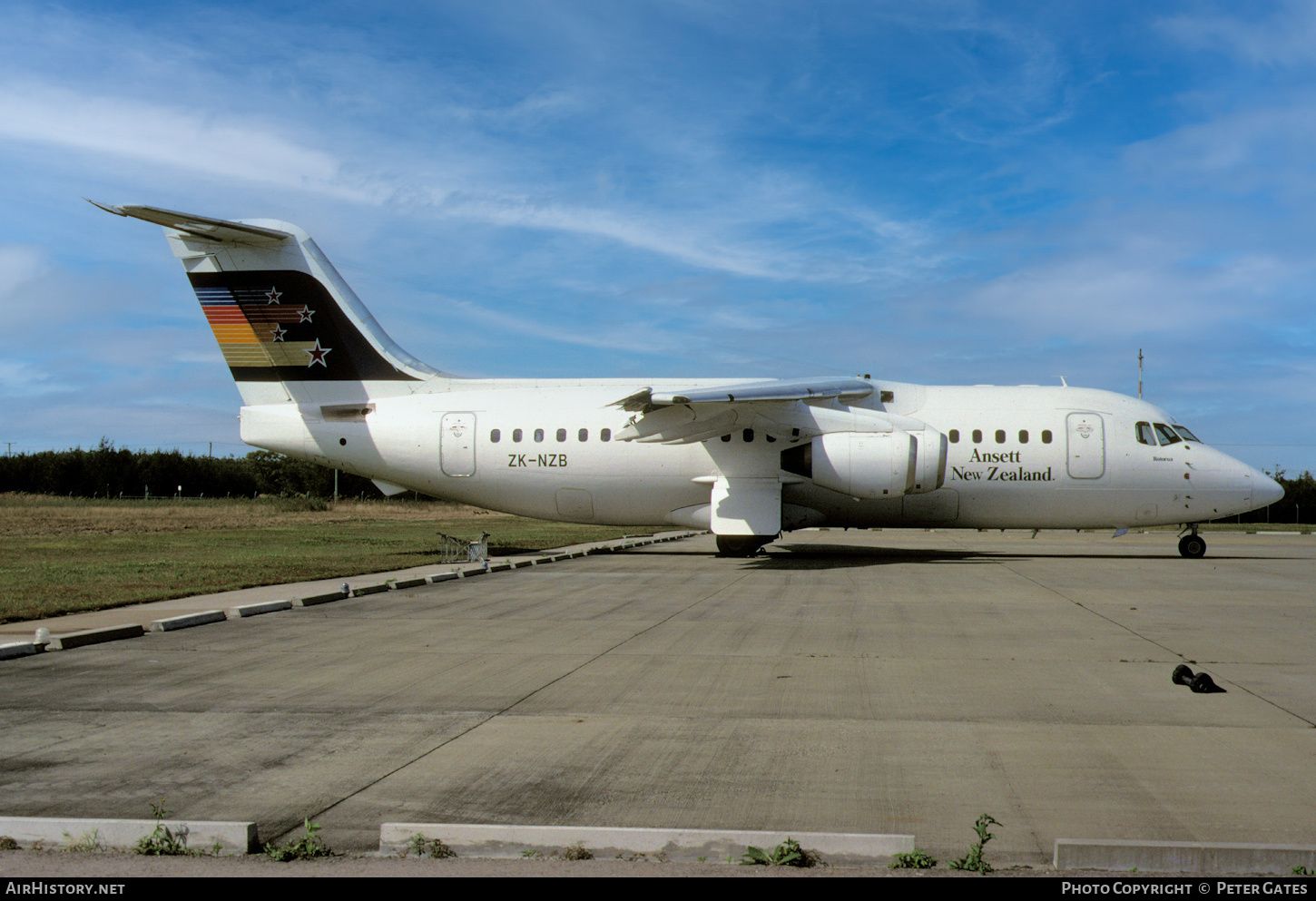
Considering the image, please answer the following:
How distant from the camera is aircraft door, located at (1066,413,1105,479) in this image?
71.1ft

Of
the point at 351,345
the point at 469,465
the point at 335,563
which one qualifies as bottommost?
the point at 335,563

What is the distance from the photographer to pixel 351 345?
2283 centimetres

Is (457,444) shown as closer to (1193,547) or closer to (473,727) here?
(473,727)

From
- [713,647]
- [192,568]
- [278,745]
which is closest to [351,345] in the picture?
[192,568]

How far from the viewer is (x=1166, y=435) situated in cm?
2211

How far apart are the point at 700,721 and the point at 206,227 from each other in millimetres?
18664

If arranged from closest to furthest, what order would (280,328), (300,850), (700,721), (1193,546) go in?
(300,850) < (700,721) < (280,328) < (1193,546)

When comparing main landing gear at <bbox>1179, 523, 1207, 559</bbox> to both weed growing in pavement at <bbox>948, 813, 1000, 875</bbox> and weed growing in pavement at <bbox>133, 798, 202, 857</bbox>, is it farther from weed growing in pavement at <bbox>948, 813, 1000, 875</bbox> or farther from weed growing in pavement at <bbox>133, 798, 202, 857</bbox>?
weed growing in pavement at <bbox>133, 798, 202, 857</bbox>

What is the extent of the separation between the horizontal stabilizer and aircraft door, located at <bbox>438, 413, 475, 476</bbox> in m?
5.68

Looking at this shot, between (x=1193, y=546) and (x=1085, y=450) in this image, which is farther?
(x=1193, y=546)

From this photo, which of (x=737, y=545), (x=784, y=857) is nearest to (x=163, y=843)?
(x=784, y=857)

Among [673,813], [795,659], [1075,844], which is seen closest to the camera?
[1075,844]

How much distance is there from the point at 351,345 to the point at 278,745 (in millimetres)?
18098
